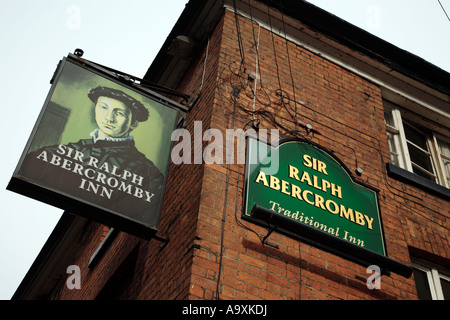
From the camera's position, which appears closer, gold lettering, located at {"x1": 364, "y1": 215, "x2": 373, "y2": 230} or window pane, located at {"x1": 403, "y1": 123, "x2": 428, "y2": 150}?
gold lettering, located at {"x1": 364, "y1": 215, "x2": 373, "y2": 230}

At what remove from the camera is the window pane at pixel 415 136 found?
769 centimetres

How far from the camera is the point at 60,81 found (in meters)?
5.00

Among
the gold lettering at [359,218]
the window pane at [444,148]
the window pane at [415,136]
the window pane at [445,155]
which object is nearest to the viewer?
the gold lettering at [359,218]

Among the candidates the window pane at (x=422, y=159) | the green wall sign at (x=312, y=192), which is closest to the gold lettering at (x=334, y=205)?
the green wall sign at (x=312, y=192)

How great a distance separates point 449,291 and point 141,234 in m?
3.64

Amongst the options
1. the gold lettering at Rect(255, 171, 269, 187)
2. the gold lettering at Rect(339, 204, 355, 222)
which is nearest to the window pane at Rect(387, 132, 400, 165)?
the gold lettering at Rect(339, 204, 355, 222)

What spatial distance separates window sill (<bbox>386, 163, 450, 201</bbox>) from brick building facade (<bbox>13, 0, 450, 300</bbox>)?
15 mm

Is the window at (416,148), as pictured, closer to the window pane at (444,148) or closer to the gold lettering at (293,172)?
the window pane at (444,148)

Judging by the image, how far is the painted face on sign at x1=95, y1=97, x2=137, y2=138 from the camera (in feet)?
16.0

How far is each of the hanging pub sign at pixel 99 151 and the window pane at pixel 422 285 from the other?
3.05m

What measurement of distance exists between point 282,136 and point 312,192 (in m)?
0.76

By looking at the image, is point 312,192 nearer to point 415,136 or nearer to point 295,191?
point 295,191

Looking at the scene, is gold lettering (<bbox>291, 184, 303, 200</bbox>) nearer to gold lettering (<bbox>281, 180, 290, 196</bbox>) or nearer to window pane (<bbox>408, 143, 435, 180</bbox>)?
gold lettering (<bbox>281, 180, 290, 196</bbox>)
